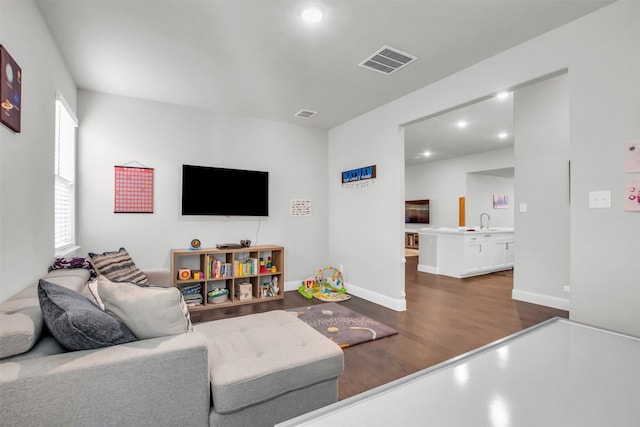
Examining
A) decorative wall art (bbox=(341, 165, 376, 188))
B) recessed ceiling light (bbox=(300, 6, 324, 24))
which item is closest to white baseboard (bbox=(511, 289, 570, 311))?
decorative wall art (bbox=(341, 165, 376, 188))

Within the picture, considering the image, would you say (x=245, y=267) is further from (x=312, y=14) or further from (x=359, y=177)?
(x=312, y=14)

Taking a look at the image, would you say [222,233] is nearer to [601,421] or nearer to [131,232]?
[131,232]

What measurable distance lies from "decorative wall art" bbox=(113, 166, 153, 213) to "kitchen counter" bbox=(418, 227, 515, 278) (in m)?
5.16

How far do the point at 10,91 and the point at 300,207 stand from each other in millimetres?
3583

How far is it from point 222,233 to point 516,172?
14.0 ft

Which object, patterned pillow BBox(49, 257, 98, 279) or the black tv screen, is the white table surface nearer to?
patterned pillow BBox(49, 257, 98, 279)

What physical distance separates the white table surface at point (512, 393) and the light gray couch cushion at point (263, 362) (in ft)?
3.32

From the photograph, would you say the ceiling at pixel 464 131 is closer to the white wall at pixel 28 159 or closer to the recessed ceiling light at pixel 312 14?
the recessed ceiling light at pixel 312 14

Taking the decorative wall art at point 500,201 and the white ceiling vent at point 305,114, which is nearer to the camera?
the white ceiling vent at point 305,114

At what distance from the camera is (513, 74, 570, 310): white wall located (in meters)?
3.86

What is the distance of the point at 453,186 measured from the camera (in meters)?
8.59

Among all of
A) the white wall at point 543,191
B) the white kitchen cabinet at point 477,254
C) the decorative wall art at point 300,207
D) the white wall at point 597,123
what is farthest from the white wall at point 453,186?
the white wall at point 597,123

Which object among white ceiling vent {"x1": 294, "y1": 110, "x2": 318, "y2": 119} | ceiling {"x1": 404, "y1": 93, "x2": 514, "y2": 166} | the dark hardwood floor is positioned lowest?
the dark hardwood floor

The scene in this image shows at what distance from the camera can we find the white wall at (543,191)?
152 inches
